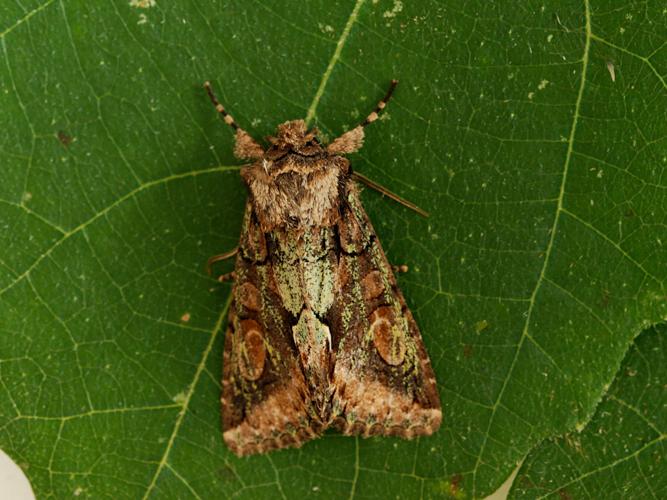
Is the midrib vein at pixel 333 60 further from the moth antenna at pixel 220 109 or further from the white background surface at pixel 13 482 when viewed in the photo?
the white background surface at pixel 13 482

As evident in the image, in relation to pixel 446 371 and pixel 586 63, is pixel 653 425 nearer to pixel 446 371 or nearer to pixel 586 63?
pixel 446 371

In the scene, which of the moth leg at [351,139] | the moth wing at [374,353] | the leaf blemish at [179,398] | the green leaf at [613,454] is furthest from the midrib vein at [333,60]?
the green leaf at [613,454]

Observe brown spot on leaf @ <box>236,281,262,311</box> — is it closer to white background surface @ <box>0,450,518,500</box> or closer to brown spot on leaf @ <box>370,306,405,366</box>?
brown spot on leaf @ <box>370,306,405,366</box>

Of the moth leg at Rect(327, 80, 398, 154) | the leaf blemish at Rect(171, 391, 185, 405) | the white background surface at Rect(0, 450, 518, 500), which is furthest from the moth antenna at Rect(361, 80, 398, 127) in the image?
the white background surface at Rect(0, 450, 518, 500)

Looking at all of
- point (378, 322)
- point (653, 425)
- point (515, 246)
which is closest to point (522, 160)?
point (515, 246)

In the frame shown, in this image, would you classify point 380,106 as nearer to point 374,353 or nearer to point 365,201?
point 365,201

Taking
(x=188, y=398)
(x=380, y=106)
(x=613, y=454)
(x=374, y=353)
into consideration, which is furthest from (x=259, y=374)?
(x=613, y=454)
